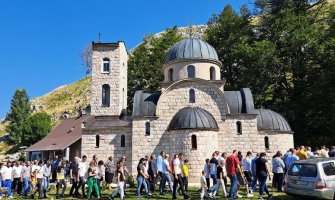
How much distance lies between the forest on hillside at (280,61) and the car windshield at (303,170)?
1816 centimetres

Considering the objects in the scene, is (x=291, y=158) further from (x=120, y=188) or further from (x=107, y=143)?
(x=107, y=143)

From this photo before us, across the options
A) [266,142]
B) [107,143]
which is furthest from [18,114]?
[266,142]

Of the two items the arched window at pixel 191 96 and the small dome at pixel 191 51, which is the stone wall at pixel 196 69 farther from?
the arched window at pixel 191 96

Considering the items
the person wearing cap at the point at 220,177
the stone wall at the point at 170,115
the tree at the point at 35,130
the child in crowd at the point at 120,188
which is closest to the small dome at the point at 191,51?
the stone wall at the point at 170,115

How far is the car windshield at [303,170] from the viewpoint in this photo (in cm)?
1047

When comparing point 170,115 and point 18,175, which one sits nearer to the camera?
point 18,175

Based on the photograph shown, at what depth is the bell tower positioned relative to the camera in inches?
1030

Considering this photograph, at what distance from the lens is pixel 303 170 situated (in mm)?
10844

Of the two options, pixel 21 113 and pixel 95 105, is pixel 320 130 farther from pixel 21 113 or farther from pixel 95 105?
pixel 21 113

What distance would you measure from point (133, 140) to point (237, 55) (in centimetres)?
1762

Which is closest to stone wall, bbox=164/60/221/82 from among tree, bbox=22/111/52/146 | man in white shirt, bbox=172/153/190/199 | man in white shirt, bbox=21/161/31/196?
man in white shirt, bbox=172/153/190/199

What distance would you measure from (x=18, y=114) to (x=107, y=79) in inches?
1436

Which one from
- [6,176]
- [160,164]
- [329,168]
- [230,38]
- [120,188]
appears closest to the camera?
[329,168]

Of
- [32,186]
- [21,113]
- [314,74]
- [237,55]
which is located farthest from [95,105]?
[21,113]
